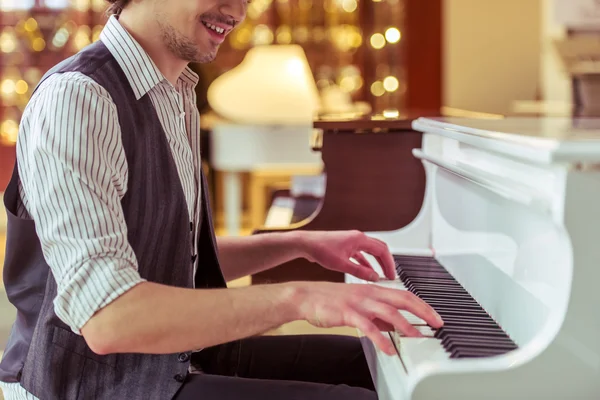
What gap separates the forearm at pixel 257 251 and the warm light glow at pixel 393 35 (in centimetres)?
650

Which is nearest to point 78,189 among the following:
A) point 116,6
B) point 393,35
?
point 116,6

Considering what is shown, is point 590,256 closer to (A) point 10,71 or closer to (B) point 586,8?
(B) point 586,8

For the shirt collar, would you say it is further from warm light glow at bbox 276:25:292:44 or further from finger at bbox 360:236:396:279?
warm light glow at bbox 276:25:292:44

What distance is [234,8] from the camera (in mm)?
1504

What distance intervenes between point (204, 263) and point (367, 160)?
37.4 inches

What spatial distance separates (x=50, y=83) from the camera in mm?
1293

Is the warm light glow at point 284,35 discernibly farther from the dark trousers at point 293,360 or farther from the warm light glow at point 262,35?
the dark trousers at point 293,360

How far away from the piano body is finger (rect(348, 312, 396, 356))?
52.3 inches

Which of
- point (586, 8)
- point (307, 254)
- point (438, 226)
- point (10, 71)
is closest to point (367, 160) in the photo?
point (438, 226)

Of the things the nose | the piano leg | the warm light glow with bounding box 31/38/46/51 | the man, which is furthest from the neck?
the warm light glow with bounding box 31/38/46/51

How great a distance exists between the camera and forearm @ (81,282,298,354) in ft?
Answer: 3.85

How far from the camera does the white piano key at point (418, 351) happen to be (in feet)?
3.84

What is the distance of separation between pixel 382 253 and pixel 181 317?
680mm

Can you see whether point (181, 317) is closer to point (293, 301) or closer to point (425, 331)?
point (293, 301)
